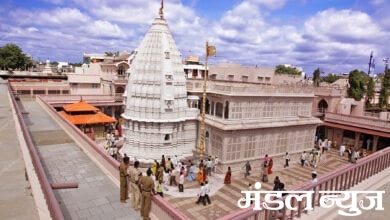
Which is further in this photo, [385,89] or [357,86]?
[357,86]

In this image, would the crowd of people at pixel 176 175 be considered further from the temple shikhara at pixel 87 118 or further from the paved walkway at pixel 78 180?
the temple shikhara at pixel 87 118

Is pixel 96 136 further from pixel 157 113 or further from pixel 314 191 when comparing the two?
pixel 314 191

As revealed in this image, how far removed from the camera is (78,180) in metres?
11.5

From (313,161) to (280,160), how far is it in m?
3.73

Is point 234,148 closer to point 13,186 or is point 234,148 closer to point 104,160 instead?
point 104,160

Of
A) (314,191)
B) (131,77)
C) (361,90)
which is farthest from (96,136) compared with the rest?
(361,90)

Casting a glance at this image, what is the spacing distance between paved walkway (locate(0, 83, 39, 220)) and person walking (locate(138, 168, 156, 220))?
9.09ft

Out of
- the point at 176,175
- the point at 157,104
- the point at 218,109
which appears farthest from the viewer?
the point at 218,109

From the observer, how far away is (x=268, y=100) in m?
27.9

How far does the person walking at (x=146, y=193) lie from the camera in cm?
805

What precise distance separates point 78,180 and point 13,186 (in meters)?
2.39

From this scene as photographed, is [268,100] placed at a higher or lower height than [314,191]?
higher

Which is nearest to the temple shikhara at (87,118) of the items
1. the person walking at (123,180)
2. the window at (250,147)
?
the window at (250,147)

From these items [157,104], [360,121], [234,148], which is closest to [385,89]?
[360,121]
